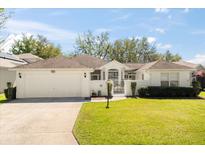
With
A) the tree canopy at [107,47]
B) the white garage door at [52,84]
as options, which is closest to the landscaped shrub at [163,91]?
the white garage door at [52,84]

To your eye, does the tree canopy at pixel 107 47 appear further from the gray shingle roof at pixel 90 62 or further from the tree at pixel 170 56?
→ the gray shingle roof at pixel 90 62

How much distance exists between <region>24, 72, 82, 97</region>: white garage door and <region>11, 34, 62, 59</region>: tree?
33324 mm

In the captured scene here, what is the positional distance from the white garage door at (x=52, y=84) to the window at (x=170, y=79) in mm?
7710

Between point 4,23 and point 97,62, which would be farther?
point 97,62

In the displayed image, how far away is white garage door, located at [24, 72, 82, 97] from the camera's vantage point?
22.1 meters

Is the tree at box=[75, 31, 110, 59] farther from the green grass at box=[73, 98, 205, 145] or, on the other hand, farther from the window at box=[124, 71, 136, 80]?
the green grass at box=[73, 98, 205, 145]

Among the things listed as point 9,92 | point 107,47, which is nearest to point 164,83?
point 9,92

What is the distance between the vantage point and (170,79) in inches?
974

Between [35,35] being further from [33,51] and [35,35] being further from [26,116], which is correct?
[26,116]

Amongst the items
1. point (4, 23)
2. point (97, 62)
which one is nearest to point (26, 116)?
point (4, 23)

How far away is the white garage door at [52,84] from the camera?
22078mm
